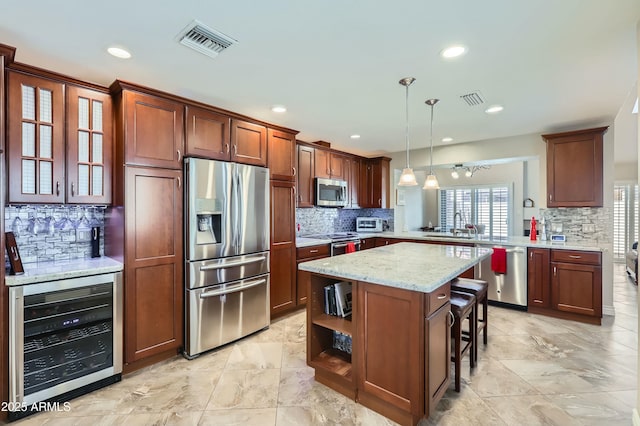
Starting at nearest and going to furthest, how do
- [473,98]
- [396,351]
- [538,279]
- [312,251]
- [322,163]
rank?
[396,351]
[473,98]
[538,279]
[312,251]
[322,163]

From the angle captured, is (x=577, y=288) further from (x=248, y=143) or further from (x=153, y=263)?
(x=153, y=263)

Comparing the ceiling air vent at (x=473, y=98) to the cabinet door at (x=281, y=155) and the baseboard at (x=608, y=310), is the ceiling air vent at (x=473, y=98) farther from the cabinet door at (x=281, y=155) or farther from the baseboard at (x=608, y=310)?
the baseboard at (x=608, y=310)

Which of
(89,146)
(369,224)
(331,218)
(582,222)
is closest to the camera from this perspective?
(89,146)

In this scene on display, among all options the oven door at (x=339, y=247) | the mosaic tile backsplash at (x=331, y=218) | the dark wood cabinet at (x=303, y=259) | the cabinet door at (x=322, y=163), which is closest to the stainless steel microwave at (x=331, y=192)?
the cabinet door at (x=322, y=163)

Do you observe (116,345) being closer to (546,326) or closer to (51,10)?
(51,10)

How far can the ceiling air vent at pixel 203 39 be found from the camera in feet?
5.95

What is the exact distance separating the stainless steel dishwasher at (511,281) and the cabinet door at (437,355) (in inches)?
101

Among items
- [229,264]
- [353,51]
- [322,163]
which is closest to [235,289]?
[229,264]

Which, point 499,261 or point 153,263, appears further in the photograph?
point 499,261

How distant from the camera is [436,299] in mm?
1865

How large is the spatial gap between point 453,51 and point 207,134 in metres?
2.22

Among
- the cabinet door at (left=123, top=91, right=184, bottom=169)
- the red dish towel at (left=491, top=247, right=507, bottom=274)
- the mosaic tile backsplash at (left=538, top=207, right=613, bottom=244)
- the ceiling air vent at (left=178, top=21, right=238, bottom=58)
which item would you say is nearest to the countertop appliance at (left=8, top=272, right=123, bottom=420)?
the cabinet door at (left=123, top=91, right=184, bottom=169)

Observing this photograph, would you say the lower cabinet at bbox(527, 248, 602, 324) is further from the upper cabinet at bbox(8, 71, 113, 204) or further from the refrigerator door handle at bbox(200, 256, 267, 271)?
the upper cabinet at bbox(8, 71, 113, 204)

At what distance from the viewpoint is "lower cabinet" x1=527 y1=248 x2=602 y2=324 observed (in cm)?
348
